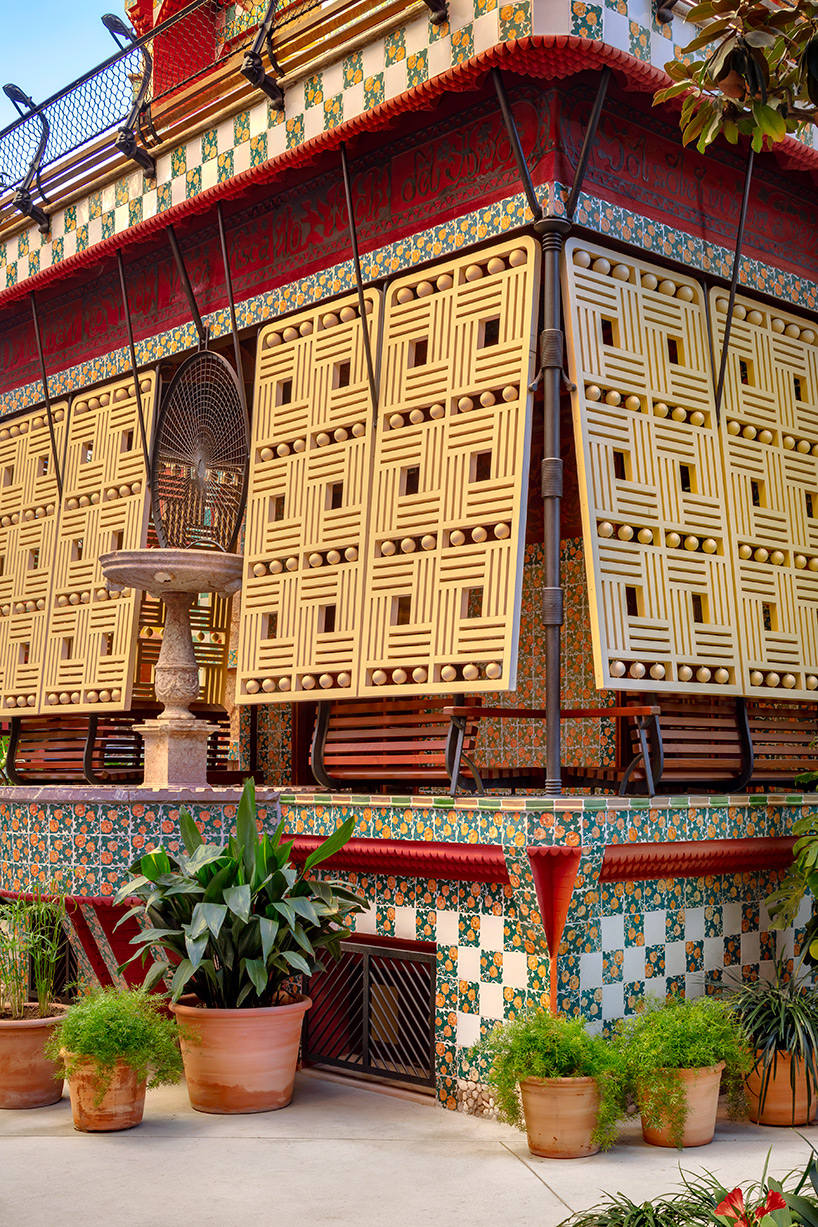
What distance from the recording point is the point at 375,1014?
819cm

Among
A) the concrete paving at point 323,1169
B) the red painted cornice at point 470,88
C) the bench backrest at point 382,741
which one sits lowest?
the concrete paving at point 323,1169

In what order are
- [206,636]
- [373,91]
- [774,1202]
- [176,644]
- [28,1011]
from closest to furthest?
1. [774,1202]
2. [28,1011]
3. [373,91]
4. [176,644]
5. [206,636]

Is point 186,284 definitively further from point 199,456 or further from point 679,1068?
point 679,1068

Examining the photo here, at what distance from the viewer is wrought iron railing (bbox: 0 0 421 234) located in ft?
26.4

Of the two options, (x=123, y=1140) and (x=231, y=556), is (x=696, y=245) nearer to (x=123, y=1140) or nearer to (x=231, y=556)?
(x=231, y=556)

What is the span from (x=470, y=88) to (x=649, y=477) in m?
2.30

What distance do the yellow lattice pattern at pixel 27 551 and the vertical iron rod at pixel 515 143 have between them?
4.97 meters

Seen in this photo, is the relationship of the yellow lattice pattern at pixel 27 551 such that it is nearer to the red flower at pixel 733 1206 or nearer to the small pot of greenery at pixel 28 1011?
the small pot of greenery at pixel 28 1011

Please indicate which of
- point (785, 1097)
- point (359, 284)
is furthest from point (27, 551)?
point (785, 1097)

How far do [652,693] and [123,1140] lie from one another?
138 inches

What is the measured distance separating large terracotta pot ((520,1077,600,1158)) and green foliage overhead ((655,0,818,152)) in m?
4.05

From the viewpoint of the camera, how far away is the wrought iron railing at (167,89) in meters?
8.05

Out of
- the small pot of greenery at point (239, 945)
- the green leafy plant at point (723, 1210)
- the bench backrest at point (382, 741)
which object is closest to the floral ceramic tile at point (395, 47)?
the bench backrest at point (382, 741)

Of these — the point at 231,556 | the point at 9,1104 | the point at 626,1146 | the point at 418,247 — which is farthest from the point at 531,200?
the point at 9,1104
